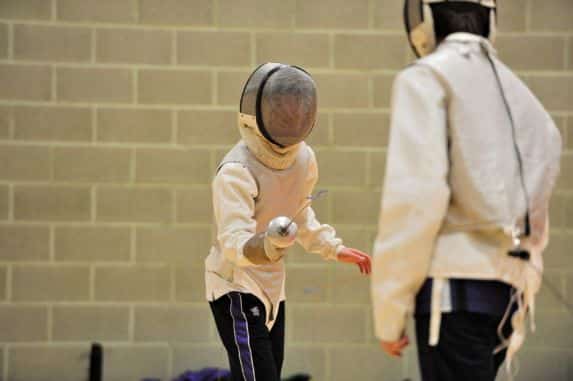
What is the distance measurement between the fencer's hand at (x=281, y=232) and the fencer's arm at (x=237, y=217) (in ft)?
0.14

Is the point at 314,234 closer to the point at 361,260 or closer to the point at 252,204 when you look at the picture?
the point at 361,260

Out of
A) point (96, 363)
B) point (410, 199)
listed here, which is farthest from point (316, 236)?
point (96, 363)

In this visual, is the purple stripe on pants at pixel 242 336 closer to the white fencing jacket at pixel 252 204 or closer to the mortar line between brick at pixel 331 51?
the white fencing jacket at pixel 252 204

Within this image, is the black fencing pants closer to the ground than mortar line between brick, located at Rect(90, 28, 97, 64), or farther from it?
closer to the ground

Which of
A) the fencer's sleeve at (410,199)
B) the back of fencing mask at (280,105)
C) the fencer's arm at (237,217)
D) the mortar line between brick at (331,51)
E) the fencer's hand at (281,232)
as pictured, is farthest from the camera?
the mortar line between brick at (331,51)

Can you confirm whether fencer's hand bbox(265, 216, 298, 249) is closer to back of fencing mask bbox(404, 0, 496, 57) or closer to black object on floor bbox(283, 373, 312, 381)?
back of fencing mask bbox(404, 0, 496, 57)

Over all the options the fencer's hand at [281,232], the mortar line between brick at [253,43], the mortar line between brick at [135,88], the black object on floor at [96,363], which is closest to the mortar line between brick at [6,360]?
the black object on floor at [96,363]

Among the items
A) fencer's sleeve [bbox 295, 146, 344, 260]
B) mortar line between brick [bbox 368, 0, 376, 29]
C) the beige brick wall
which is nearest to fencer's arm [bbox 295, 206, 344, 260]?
fencer's sleeve [bbox 295, 146, 344, 260]

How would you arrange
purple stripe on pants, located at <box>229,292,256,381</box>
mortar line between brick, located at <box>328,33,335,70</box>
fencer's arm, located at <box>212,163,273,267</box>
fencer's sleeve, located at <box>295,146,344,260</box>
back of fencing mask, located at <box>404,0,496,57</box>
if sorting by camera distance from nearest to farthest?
1. back of fencing mask, located at <box>404,0,496,57</box>
2. fencer's arm, located at <box>212,163,273,267</box>
3. purple stripe on pants, located at <box>229,292,256,381</box>
4. fencer's sleeve, located at <box>295,146,344,260</box>
5. mortar line between brick, located at <box>328,33,335,70</box>

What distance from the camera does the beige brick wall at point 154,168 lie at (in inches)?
168

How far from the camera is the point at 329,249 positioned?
10.1ft

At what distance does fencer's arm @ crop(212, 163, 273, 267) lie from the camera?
2635 mm

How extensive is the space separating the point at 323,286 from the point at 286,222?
1.82 metres

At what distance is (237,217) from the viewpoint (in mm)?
2713
